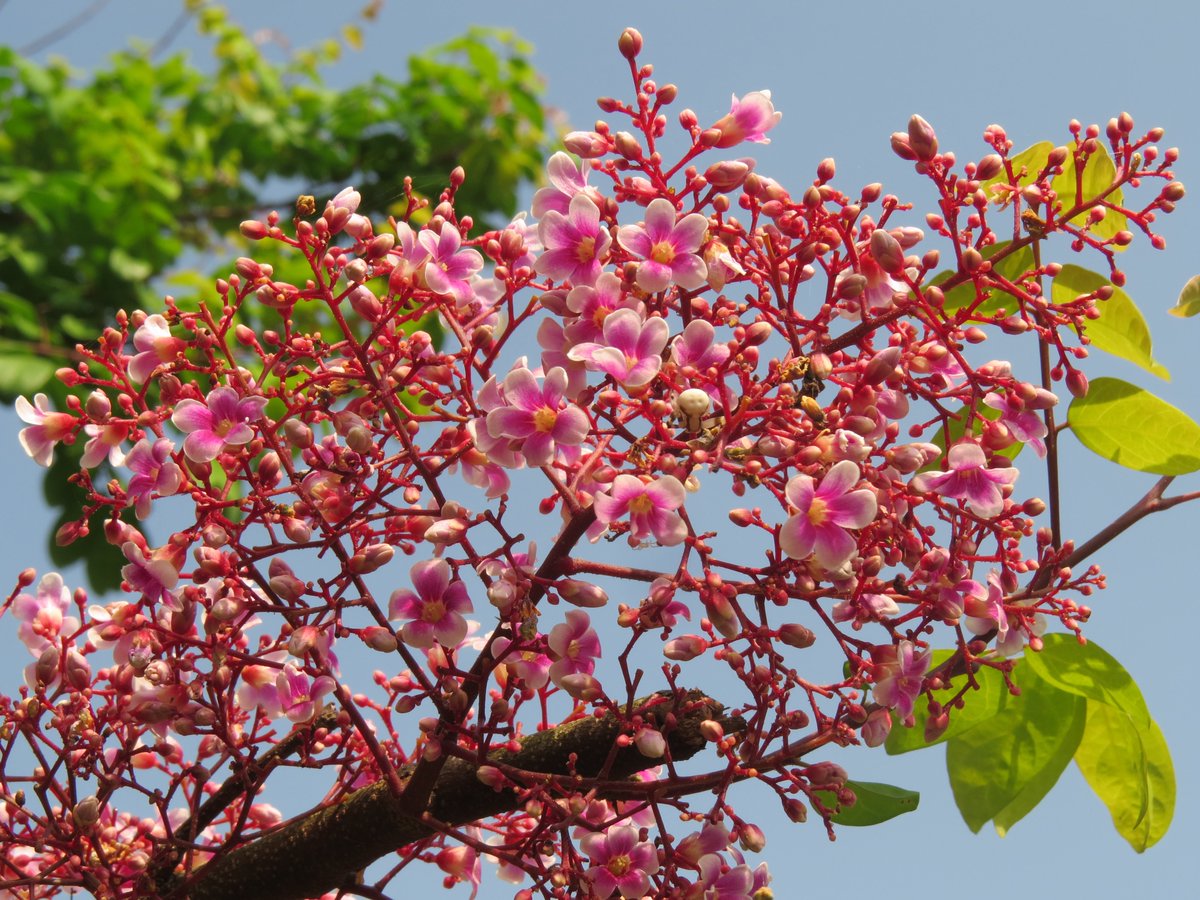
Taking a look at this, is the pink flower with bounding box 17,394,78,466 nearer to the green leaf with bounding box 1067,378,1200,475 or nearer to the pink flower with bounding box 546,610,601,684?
the pink flower with bounding box 546,610,601,684

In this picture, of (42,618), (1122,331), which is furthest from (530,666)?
(1122,331)

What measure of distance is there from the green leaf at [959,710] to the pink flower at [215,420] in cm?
100

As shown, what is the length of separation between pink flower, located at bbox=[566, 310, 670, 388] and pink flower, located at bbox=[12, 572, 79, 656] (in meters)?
1.13

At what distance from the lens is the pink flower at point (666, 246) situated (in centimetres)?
136

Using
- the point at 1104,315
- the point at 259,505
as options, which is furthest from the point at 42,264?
the point at 1104,315

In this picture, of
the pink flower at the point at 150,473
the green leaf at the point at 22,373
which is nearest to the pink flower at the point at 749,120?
the pink flower at the point at 150,473

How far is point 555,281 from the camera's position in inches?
57.4

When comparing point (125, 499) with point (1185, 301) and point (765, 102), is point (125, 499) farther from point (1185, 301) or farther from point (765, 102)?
Answer: point (1185, 301)

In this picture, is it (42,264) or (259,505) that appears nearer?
(259,505)

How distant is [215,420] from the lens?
4.84 feet

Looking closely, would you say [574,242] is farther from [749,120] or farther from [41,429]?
[41,429]

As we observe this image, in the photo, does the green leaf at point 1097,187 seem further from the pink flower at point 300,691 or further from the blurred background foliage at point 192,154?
the blurred background foliage at point 192,154

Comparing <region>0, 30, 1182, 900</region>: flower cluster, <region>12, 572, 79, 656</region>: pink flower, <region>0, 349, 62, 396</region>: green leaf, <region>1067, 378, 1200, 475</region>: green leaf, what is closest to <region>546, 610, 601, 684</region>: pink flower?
<region>0, 30, 1182, 900</region>: flower cluster

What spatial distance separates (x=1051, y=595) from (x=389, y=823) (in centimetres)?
96
